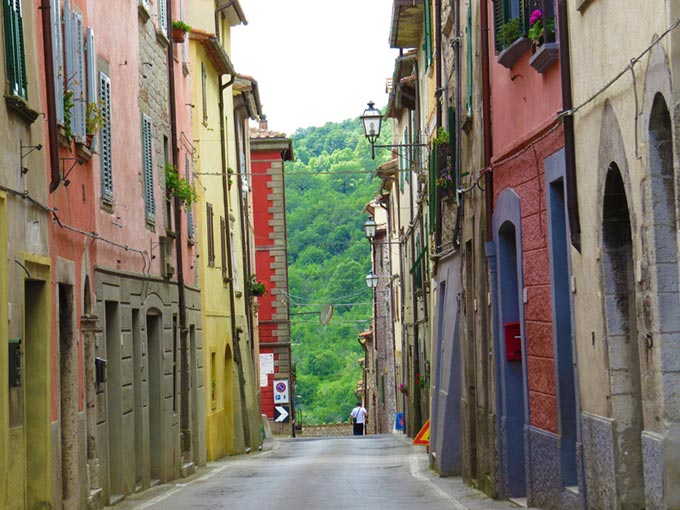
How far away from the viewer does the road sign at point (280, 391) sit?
173ft

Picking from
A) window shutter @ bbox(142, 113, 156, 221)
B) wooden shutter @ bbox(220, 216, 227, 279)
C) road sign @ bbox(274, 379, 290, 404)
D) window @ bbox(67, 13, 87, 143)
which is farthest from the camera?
road sign @ bbox(274, 379, 290, 404)

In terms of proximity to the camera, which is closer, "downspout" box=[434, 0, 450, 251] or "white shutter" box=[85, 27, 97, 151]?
"white shutter" box=[85, 27, 97, 151]

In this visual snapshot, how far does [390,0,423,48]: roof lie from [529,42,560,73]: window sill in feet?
58.0

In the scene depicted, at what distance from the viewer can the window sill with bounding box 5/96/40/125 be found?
12091mm

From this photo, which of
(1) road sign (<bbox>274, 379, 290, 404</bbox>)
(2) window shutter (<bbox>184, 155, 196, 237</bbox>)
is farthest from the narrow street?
(1) road sign (<bbox>274, 379, 290, 404</bbox>)

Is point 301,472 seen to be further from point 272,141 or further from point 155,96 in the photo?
point 272,141

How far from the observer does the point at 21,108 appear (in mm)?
12359

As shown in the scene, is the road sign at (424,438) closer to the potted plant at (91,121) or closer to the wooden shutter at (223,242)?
the wooden shutter at (223,242)

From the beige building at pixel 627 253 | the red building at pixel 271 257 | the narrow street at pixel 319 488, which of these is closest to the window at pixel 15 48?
the beige building at pixel 627 253

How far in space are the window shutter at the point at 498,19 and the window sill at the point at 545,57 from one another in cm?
186

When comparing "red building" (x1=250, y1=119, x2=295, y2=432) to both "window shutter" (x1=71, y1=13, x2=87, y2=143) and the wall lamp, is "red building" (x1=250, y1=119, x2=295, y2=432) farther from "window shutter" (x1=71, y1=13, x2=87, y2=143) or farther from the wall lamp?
"window shutter" (x1=71, y1=13, x2=87, y2=143)

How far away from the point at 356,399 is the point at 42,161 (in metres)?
89.3

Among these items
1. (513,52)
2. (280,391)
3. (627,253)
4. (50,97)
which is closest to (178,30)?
(50,97)

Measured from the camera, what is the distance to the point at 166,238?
22.9 metres
